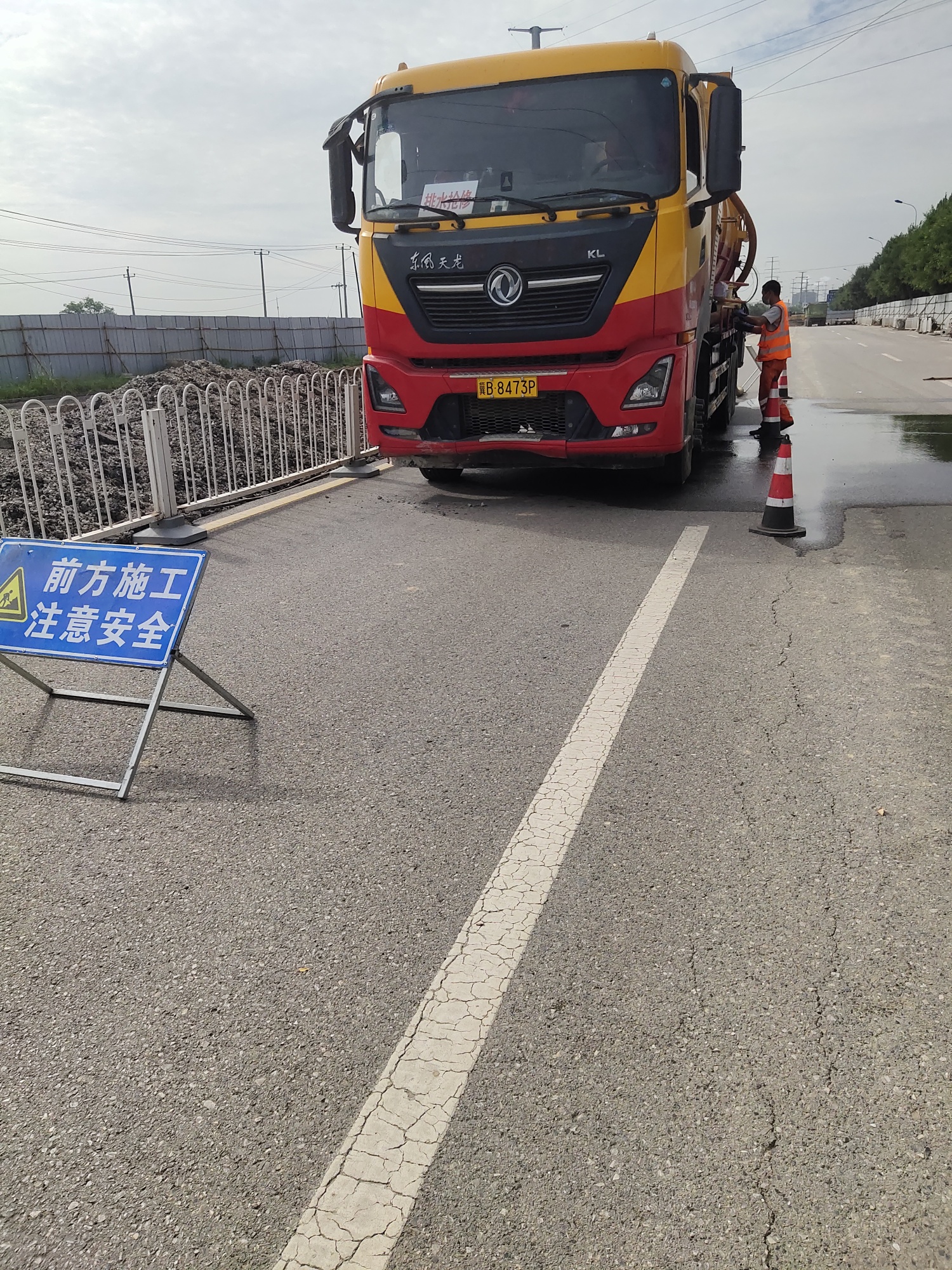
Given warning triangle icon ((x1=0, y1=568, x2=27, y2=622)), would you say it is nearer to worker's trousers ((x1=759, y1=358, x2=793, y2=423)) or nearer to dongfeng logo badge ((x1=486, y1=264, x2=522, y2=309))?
dongfeng logo badge ((x1=486, y1=264, x2=522, y2=309))

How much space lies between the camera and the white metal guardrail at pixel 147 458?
667 cm

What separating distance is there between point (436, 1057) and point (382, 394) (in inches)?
246

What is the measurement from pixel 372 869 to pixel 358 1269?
119cm

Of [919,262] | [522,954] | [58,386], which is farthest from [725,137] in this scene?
[919,262]

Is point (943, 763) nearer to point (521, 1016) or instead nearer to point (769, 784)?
point (769, 784)

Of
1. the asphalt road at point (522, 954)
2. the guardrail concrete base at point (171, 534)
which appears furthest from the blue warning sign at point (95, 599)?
the guardrail concrete base at point (171, 534)

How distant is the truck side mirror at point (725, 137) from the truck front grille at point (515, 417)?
1.86 meters

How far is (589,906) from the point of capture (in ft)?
8.13

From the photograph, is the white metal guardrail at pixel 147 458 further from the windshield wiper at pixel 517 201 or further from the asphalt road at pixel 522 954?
the asphalt road at pixel 522 954

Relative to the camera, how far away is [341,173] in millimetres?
7340

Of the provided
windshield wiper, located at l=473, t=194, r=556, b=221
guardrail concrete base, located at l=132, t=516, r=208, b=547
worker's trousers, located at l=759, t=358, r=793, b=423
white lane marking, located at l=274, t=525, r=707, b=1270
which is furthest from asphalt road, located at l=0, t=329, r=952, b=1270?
worker's trousers, located at l=759, t=358, r=793, b=423

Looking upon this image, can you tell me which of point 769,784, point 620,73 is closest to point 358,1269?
point 769,784

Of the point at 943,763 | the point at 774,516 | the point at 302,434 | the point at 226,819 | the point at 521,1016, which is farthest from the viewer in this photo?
the point at 302,434

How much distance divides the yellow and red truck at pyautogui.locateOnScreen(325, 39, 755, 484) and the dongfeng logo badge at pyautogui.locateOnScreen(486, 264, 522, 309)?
1cm
